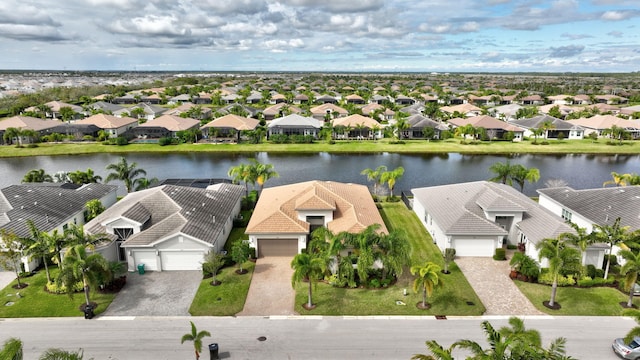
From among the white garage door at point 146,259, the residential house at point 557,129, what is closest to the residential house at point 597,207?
the white garage door at point 146,259

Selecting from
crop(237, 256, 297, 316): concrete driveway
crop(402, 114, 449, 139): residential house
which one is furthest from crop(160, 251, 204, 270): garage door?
crop(402, 114, 449, 139): residential house

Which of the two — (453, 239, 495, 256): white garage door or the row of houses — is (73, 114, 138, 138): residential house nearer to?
the row of houses

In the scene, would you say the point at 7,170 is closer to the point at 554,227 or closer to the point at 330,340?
the point at 330,340

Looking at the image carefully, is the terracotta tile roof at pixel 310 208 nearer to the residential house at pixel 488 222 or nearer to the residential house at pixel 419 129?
the residential house at pixel 488 222

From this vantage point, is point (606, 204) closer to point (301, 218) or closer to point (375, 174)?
point (375, 174)

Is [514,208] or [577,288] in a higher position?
[514,208]

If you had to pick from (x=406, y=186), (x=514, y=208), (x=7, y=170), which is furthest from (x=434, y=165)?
(x=7, y=170)

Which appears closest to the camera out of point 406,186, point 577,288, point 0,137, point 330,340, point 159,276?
point 330,340
